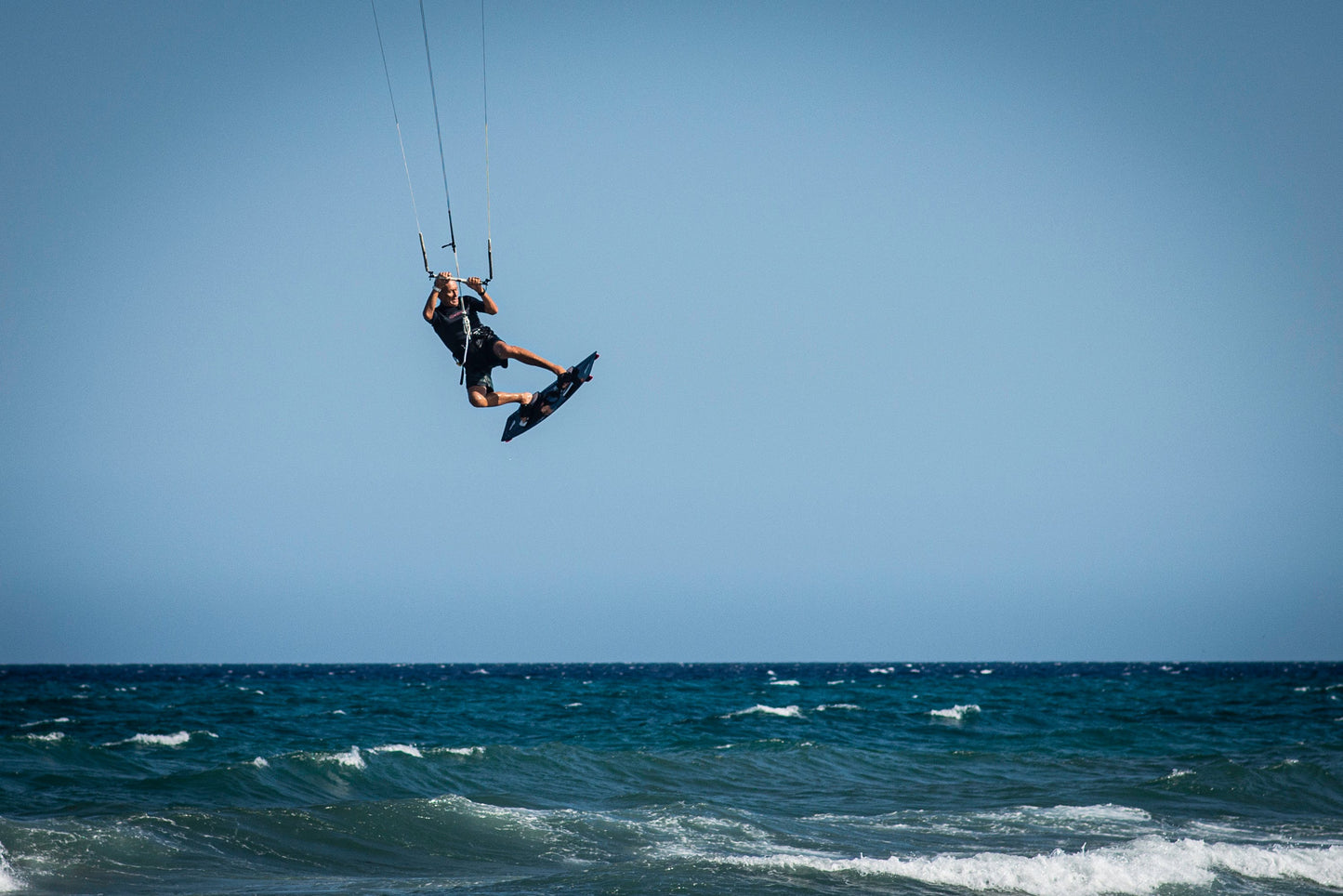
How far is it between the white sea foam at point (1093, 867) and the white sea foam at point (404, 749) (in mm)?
12620

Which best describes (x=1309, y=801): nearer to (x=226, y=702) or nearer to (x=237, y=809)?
(x=237, y=809)

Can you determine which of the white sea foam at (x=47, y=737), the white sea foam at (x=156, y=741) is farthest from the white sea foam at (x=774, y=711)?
the white sea foam at (x=47, y=737)

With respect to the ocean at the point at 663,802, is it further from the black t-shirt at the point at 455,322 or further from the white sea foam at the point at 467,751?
the black t-shirt at the point at 455,322

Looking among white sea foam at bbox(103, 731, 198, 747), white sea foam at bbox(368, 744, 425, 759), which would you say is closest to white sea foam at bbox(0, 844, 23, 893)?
white sea foam at bbox(368, 744, 425, 759)

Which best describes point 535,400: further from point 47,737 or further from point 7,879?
point 47,737

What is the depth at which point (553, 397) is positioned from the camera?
43.2 ft

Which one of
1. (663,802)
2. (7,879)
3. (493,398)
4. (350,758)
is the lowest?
(7,879)

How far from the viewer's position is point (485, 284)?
39.8 feet

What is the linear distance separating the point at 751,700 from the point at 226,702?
21090 millimetres

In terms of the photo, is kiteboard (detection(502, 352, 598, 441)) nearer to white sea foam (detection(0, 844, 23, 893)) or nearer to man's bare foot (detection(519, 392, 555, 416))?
man's bare foot (detection(519, 392, 555, 416))

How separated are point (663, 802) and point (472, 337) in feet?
35.6

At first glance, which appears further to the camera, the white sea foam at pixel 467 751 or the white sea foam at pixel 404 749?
the white sea foam at pixel 467 751

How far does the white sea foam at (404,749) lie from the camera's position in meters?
25.3

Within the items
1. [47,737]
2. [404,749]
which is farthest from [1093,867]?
[47,737]
